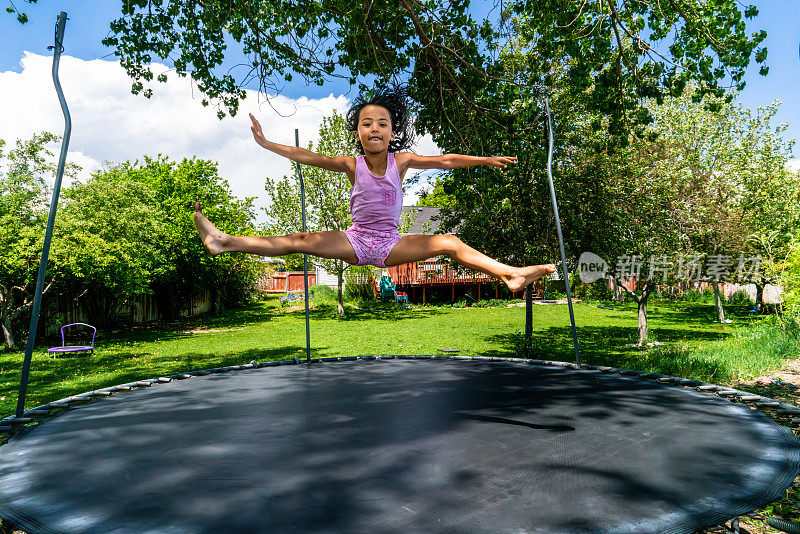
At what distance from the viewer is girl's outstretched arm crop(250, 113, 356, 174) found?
198cm

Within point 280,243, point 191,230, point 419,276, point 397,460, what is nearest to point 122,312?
point 191,230

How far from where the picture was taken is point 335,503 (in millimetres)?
1069

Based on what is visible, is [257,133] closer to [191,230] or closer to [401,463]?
[401,463]

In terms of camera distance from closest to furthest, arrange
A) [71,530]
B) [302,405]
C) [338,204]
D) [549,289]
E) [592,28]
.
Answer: [71,530] → [302,405] → [592,28] → [338,204] → [549,289]

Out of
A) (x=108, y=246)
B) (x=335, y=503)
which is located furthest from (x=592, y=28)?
(x=108, y=246)

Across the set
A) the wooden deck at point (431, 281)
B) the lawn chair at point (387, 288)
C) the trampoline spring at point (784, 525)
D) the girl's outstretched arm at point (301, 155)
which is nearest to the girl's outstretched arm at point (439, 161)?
the girl's outstretched arm at point (301, 155)

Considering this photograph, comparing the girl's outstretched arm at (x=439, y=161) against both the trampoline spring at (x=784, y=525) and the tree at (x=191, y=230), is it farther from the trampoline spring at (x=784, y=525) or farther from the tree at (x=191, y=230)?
the tree at (x=191, y=230)

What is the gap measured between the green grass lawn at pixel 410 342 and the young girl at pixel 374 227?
2.99 m

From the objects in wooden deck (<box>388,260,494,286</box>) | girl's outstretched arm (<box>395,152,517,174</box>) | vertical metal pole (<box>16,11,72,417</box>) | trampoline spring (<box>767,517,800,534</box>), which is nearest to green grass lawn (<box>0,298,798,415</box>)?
wooden deck (<box>388,260,494,286</box>)

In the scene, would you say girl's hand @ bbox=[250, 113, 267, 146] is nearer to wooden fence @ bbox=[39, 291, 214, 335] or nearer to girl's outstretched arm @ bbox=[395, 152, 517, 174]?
girl's outstretched arm @ bbox=[395, 152, 517, 174]

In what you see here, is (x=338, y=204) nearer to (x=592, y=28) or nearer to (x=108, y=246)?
(x=108, y=246)

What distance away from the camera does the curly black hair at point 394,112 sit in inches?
84.5

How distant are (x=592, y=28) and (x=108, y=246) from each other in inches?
242

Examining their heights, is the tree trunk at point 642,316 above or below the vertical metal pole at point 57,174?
below
